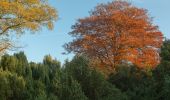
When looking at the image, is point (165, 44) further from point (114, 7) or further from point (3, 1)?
point (114, 7)

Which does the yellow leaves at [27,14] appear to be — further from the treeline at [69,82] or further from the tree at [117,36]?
the tree at [117,36]

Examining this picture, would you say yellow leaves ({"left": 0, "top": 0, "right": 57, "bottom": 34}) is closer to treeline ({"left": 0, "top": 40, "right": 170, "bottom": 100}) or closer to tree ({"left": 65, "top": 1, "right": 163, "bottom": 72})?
treeline ({"left": 0, "top": 40, "right": 170, "bottom": 100})

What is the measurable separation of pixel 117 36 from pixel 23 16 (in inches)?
587

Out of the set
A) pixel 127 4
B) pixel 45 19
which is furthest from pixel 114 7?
pixel 45 19

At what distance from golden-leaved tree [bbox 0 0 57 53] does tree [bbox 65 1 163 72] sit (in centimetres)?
1180

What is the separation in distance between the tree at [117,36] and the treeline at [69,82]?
16550 mm

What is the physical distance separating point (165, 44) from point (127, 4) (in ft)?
82.0

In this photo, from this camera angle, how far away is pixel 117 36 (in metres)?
43.4

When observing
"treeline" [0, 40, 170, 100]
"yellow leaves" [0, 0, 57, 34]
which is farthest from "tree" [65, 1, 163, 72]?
"treeline" [0, 40, 170, 100]

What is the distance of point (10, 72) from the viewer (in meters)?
23.2

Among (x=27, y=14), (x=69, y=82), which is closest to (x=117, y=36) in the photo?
(x=27, y=14)

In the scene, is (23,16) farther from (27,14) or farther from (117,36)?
(117,36)

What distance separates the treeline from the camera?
19734 mm

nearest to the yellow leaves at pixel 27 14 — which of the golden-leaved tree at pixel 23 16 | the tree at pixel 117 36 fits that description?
the golden-leaved tree at pixel 23 16
